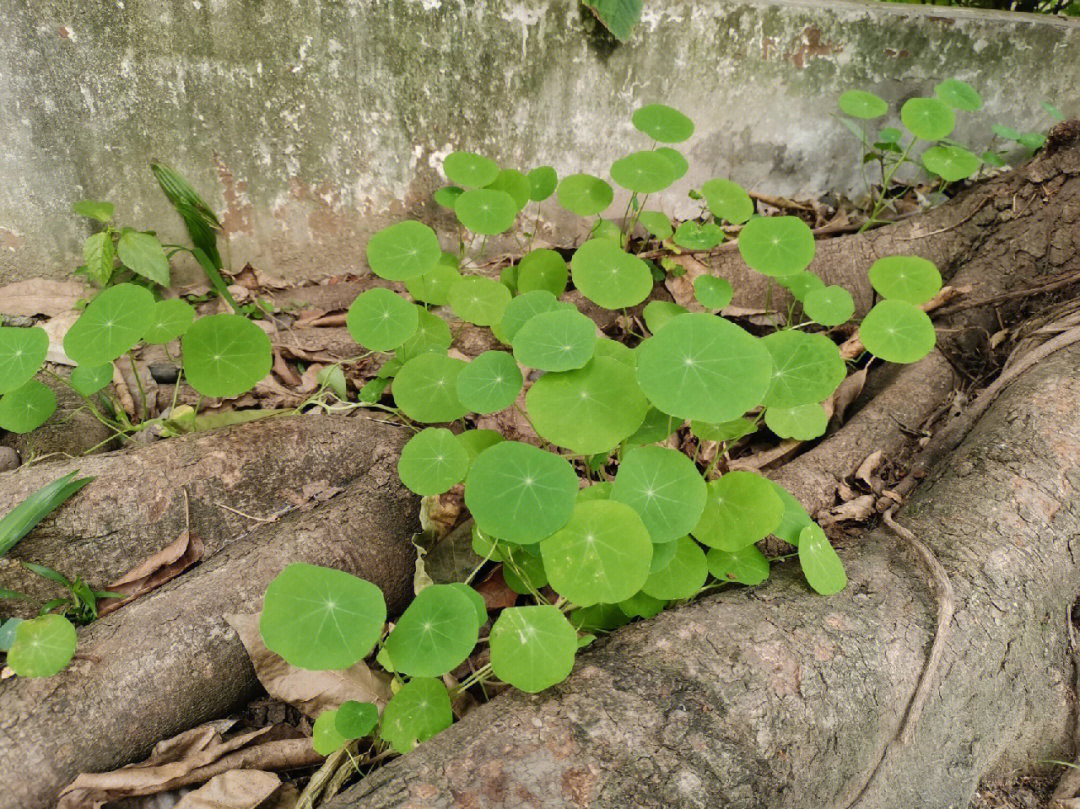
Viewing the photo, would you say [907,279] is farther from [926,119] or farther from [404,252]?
[404,252]

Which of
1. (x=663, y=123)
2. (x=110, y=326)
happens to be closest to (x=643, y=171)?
(x=663, y=123)

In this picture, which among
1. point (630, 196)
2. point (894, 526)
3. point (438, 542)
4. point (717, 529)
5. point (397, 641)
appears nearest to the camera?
point (397, 641)

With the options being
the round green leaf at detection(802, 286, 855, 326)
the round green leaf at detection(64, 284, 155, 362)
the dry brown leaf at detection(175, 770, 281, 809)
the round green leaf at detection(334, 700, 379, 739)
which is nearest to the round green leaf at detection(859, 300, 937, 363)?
the round green leaf at detection(802, 286, 855, 326)

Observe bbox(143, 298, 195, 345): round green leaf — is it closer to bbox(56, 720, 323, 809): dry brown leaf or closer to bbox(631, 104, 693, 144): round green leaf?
bbox(56, 720, 323, 809): dry brown leaf

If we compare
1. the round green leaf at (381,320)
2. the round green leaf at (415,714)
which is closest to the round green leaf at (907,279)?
the round green leaf at (381,320)

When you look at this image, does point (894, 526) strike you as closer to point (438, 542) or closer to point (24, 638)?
point (438, 542)

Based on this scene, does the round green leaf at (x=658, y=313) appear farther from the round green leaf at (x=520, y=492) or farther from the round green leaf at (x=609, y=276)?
the round green leaf at (x=520, y=492)

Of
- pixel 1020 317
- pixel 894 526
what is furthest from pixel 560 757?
pixel 1020 317
